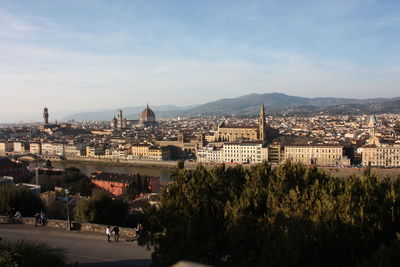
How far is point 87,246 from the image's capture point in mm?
4641

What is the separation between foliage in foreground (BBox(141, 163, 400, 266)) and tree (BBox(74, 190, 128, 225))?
1812 millimetres

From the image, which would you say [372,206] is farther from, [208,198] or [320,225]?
[208,198]

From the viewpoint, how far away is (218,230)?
407 centimetres

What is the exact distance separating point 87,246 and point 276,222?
7.68ft

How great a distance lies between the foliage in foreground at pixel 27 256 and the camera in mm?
2830

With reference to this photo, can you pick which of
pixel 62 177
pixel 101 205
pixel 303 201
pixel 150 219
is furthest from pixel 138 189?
pixel 303 201

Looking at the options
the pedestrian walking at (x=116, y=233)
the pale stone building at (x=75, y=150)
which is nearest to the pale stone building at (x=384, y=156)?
the pale stone building at (x=75, y=150)

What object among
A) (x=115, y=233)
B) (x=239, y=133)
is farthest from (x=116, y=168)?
(x=115, y=233)

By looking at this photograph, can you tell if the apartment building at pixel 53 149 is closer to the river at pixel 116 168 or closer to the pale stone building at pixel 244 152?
the river at pixel 116 168

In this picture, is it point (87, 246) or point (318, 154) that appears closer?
point (87, 246)

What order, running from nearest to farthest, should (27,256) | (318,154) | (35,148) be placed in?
(27,256) < (318,154) < (35,148)

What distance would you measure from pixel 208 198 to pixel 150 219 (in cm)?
70

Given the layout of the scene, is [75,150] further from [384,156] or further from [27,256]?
[27,256]

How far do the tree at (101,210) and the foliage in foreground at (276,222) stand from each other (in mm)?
1812
